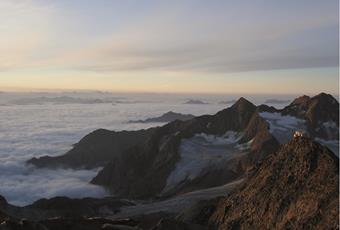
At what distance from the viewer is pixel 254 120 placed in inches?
4865

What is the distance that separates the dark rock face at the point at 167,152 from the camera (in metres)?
110

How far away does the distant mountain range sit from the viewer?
3062cm

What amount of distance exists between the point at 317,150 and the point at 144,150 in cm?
10127

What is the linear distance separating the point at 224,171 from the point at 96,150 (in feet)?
283

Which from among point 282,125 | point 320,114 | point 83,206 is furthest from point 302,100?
point 83,206

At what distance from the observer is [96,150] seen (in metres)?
181

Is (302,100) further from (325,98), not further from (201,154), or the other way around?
(201,154)

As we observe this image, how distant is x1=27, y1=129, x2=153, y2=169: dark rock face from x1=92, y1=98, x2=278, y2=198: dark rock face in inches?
1274

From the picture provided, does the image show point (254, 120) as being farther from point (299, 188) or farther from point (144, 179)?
point (299, 188)

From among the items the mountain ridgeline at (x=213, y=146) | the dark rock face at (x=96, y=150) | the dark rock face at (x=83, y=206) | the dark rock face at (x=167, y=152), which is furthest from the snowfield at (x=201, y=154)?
the dark rock face at (x=96, y=150)

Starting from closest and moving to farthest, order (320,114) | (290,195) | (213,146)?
(290,195) → (213,146) → (320,114)

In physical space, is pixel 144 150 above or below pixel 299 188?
below

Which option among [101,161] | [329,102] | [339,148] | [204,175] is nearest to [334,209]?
[204,175]

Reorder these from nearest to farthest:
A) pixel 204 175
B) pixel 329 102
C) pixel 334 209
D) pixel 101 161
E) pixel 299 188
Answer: pixel 334 209
pixel 299 188
pixel 204 175
pixel 329 102
pixel 101 161
